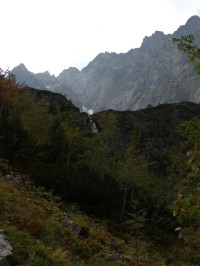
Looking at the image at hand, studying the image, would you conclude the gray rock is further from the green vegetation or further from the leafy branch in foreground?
the leafy branch in foreground

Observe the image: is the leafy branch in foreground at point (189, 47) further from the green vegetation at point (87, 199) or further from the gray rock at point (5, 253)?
the gray rock at point (5, 253)

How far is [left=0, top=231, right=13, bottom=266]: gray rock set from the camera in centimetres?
664

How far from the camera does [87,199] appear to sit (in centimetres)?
2770

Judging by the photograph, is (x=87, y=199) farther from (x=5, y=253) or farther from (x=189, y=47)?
(x=189, y=47)

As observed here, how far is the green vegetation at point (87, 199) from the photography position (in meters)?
7.37

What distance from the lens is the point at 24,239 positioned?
8.33m

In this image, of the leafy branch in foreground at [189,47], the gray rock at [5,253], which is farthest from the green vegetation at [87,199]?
the leafy branch in foreground at [189,47]

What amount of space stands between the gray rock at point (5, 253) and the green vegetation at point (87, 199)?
8.3 inches

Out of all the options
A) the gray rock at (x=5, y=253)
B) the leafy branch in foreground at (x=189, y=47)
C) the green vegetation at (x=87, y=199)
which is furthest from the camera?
the green vegetation at (x=87, y=199)

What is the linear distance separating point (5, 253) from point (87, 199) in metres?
21.1

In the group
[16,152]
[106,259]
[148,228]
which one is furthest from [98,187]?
[106,259]

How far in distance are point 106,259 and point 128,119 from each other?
68.6 m

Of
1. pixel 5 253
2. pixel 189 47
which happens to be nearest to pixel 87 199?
pixel 5 253

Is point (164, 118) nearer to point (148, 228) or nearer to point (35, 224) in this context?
point (148, 228)
